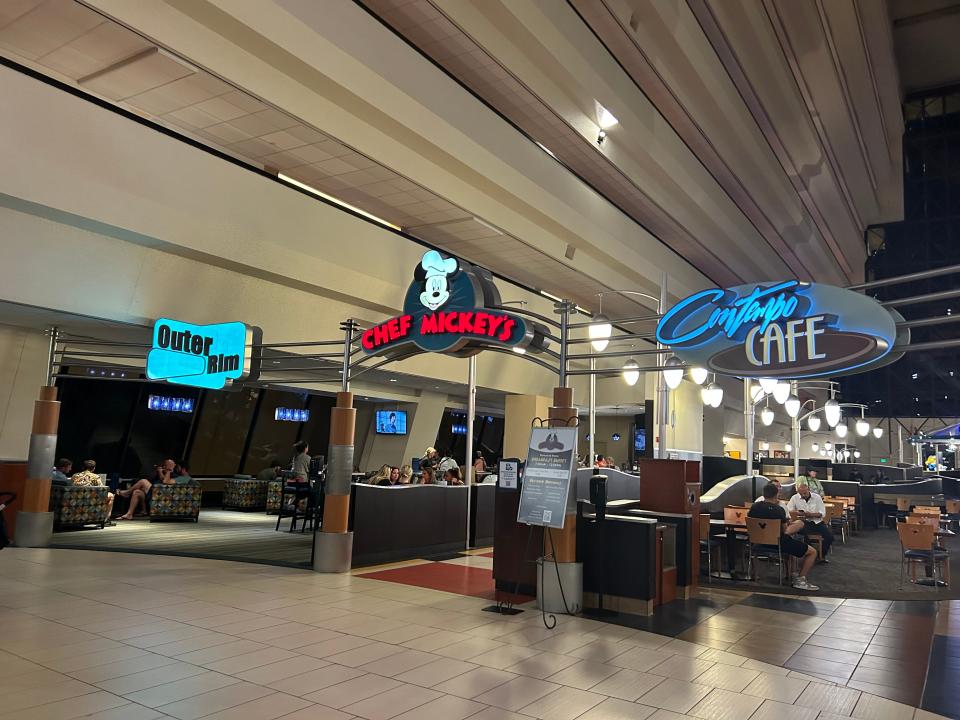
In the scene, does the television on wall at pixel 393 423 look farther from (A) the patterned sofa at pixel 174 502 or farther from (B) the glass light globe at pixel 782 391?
(B) the glass light globe at pixel 782 391

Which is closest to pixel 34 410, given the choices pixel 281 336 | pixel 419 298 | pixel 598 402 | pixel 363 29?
pixel 281 336

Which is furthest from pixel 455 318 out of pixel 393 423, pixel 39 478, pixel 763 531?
pixel 393 423

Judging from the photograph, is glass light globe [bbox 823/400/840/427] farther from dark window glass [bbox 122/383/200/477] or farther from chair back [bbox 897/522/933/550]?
dark window glass [bbox 122/383/200/477]

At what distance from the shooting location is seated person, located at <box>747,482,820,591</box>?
8.65m

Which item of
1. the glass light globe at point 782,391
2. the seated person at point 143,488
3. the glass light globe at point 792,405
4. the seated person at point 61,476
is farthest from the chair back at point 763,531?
the seated person at point 61,476

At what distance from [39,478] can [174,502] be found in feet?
11.3

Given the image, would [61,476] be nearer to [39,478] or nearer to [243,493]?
[39,478]

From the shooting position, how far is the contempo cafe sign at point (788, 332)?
18.1ft

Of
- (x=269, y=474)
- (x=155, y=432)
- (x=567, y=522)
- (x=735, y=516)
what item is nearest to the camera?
(x=567, y=522)

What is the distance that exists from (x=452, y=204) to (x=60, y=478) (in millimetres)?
8011

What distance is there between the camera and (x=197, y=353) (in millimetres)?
9562

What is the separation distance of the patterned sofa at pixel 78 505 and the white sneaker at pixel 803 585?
36.1 ft

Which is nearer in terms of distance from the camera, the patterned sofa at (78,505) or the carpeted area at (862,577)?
the carpeted area at (862,577)

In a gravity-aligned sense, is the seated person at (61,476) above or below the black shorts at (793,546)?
above
